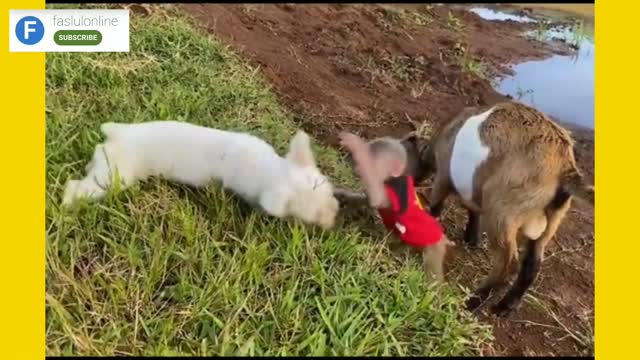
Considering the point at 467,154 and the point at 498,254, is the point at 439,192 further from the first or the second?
the point at 498,254

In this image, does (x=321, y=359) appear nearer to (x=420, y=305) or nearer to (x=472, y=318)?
(x=420, y=305)

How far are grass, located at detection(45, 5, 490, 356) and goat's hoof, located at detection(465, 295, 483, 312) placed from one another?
122 millimetres

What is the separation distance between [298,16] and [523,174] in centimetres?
260

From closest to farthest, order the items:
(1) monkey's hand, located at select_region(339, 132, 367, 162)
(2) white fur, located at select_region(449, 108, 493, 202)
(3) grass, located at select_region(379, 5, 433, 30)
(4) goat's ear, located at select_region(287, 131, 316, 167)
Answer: (4) goat's ear, located at select_region(287, 131, 316, 167), (2) white fur, located at select_region(449, 108, 493, 202), (1) monkey's hand, located at select_region(339, 132, 367, 162), (3) grass, located at select_region(379, 5, 433, 30)

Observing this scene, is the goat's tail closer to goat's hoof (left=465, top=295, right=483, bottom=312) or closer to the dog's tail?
goat's hoof (left=465, top=295, right=483, bottom=312)

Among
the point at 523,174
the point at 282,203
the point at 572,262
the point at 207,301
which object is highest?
the point at 523,174

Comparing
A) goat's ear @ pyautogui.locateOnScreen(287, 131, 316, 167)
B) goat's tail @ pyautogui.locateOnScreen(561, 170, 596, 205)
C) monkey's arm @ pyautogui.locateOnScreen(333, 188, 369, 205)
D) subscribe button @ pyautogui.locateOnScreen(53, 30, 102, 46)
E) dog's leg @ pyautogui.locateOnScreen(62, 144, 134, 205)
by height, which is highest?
subscribe button @ pyautogui.locateOnScreen(53, 30, 102, 46)

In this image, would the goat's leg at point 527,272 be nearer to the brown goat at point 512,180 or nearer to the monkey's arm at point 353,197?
the brown goat at point 512,180

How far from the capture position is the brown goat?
307 cm

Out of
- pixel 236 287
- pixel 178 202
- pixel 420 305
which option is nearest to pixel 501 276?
pixel 420 305

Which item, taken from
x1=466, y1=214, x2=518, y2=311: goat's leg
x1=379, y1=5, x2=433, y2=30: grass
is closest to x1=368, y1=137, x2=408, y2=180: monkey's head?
x1=466, y1=214, x2=518, y2=311: goat's leg

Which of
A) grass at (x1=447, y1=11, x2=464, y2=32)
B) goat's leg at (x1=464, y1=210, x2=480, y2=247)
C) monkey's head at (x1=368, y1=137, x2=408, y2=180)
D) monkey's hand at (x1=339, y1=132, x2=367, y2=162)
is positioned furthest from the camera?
grass at (x1=447, y1=11, x2=464, y2=32)

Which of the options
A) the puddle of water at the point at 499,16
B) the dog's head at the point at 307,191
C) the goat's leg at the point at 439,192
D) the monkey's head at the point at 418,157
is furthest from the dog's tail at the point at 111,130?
the puddle of water at the point at 499,16

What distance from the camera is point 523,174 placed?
3082 mm
